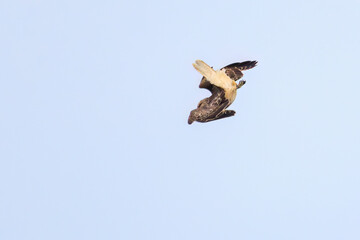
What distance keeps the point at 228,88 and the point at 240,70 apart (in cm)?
222

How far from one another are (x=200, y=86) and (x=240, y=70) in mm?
2583

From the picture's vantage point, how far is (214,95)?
1934 inches

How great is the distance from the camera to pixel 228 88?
49031 mm

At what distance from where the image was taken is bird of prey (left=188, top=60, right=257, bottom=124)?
160 feet

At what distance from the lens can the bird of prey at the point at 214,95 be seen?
4862 centimetres

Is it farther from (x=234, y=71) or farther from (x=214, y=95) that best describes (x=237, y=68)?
(x=214, y=95)

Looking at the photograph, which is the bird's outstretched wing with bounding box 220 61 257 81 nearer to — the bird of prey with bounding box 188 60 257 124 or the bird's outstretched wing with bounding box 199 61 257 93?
the bird's outstretched wing with bounding box 199 61 257 93

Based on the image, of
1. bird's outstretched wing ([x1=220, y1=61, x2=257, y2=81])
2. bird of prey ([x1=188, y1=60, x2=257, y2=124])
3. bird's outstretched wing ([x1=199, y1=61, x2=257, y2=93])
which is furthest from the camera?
bird's outstretched wing ([x1=220, y1=61, x2=257, y2=81])

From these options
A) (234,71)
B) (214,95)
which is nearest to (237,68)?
(234,71)

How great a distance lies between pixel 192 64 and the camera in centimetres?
4831

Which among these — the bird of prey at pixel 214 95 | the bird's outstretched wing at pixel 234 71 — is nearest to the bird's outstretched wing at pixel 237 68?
the bird's outstretched wing at pixel 234 71

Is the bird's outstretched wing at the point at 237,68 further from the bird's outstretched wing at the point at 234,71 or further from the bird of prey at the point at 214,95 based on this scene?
the bird of prey at the point at 214,95

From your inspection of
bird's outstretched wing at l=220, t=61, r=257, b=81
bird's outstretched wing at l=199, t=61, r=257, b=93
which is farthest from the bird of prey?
bird's outstretched wing at l=220, t=61, r=257, b=81

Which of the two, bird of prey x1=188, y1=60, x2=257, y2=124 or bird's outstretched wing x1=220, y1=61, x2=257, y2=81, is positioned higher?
bird's outstretched wing x1=220, y1=61, x2=257, y2=81
